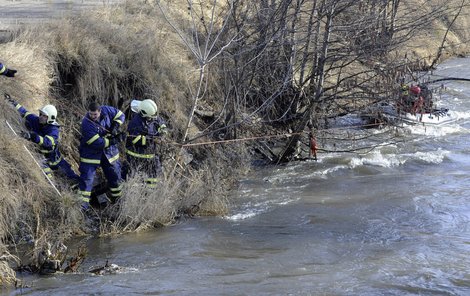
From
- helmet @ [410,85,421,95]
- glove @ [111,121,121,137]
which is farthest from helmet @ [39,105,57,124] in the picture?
helmet @ [410,85,421,95]

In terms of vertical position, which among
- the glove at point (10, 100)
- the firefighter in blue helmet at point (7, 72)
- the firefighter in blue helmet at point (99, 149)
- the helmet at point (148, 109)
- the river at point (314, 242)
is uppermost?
the firefighter in blue helmet at point (7, 72)

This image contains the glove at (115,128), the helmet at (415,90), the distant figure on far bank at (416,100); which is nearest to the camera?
the glove at (115,128)

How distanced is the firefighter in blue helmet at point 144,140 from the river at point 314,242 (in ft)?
3.75

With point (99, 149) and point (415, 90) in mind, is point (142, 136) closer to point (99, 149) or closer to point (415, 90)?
point (99, 149)

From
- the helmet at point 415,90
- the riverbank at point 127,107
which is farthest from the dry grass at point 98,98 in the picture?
the helmet at point 415,90

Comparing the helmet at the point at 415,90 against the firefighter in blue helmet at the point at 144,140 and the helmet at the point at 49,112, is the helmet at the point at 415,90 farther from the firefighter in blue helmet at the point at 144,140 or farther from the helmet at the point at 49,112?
the helmet at the point at 49,112

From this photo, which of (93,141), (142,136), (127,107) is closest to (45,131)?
(93,141)

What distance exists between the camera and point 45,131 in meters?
10.2

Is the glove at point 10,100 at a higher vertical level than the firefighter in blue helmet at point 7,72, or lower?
lower

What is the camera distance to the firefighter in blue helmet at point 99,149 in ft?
33.8

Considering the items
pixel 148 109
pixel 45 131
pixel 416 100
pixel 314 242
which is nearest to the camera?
pixel 314 242

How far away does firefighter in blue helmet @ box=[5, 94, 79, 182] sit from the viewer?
10.0 m

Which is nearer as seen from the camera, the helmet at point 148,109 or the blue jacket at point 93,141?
the blue jacket at point 93,141

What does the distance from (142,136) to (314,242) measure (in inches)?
126
